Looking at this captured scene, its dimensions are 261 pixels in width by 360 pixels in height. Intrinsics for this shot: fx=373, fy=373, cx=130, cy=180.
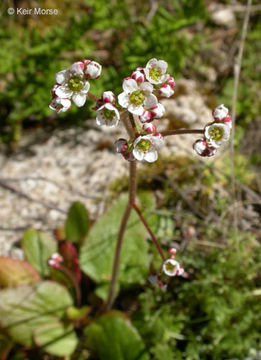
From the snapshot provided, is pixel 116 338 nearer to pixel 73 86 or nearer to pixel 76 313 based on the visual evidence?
pixel 76 313

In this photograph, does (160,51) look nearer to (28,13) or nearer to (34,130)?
(34,130)

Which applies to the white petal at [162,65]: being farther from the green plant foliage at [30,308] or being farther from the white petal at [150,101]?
the green plant foliage at [30,308]

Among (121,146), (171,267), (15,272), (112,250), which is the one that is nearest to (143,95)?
(121,146)

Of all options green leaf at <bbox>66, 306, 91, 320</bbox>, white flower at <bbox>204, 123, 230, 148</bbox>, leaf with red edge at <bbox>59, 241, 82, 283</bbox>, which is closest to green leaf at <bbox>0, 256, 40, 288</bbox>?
leaf with red edge at <bbox>59, 241, 82, 283</bbox>

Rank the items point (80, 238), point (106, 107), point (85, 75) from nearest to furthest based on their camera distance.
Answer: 1. point (106, 107)
2. point (85, 75)
3. point (80, 238)

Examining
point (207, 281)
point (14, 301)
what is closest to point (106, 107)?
point (207, 281)

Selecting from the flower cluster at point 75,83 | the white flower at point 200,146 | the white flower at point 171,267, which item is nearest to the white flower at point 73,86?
the flower cluster at point 75,83
